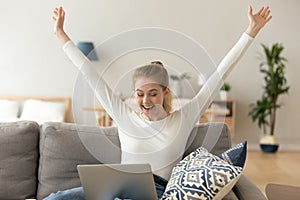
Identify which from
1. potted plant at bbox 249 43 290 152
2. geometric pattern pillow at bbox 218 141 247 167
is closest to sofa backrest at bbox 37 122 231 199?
geometric pattern pillow at bbox 218 141 247 167

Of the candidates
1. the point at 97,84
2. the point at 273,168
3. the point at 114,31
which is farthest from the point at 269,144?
the point at 97,84

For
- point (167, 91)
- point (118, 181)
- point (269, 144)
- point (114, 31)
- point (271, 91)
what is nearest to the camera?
point (118, 181)

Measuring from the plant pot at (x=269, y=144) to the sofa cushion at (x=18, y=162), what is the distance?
4549 mm

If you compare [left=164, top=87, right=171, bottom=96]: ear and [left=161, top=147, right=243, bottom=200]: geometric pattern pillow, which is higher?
[left=164, top=87, right=171, bottom=96]: ear

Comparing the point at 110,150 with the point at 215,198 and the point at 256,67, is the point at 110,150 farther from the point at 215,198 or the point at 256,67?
the point at 256,67

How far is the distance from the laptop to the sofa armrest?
364 mm

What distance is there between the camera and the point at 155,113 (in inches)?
75.4

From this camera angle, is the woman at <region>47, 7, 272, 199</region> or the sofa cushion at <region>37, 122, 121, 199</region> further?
the sofa cushion at <region>37, 122, 121, 199</region>

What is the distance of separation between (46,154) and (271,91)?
14.6 feet

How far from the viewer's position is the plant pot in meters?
6.19

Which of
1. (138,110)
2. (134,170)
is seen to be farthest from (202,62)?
(134,170)

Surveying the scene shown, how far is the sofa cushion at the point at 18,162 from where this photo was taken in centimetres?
212

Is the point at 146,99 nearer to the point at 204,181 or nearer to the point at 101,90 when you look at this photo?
the point at 101,90

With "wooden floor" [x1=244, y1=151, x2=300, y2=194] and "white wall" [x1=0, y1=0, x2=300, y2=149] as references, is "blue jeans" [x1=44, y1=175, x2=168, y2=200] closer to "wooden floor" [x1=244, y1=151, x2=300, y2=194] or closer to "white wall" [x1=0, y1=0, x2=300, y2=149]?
"wooden floor" [x1=244, y1=151, x2=300, y2=194]
